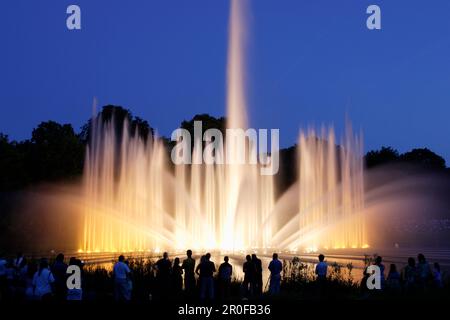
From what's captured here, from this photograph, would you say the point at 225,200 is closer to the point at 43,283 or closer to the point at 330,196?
the point at 330,196

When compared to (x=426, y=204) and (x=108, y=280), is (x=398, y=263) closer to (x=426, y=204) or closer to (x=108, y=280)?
(x=108, y=280)

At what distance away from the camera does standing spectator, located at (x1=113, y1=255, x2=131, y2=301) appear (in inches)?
659

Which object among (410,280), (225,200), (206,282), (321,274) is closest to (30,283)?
(206,282)

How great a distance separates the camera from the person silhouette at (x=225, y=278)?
18469mm

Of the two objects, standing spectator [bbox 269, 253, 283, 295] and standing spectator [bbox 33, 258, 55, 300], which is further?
standing spectator [bbox 269, 253, 283, 295]

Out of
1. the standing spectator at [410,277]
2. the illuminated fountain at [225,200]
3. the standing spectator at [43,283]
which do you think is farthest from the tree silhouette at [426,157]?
the standing spectator at [43,283]

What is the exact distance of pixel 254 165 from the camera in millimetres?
45219

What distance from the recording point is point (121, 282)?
16.8 meters

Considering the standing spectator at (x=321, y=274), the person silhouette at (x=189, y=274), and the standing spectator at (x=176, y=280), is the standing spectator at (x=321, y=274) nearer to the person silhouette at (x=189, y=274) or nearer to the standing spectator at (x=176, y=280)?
the person silhouette at (x=189, y=274)

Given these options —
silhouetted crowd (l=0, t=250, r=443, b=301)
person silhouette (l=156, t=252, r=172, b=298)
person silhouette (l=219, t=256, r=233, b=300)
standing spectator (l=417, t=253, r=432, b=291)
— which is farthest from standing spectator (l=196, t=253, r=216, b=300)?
standing spectator (l=417, t=253, r=432, b=291)

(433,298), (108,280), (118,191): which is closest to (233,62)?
(118,191)

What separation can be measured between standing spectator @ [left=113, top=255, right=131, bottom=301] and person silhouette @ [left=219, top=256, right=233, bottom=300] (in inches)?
113

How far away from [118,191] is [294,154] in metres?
37.6

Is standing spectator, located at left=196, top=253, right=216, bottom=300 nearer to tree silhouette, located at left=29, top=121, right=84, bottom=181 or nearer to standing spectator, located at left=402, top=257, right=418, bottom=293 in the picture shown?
standing spectator, located at left=402, top=257, right=418, bottom=293
